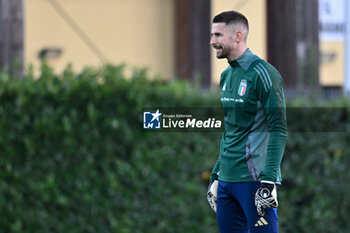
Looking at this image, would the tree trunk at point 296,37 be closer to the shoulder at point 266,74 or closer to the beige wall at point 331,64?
the beige wall at point 331,64

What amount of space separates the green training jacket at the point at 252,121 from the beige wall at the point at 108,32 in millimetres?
7116

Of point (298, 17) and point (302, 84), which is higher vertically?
point (298, 17)

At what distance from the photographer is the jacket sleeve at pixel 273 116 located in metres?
4.47

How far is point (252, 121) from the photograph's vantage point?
15.3 ft

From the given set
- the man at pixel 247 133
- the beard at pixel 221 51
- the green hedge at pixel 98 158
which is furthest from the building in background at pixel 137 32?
the beard at pixel 221 51

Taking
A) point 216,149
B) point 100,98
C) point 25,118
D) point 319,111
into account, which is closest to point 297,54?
point 319,111

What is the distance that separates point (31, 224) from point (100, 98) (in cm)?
153

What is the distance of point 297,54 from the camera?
10086mm

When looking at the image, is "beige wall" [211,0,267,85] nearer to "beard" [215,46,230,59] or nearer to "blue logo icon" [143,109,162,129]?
"blue logo icon" [143,109,162,129]

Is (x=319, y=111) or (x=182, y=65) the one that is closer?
(x=319, y=111)

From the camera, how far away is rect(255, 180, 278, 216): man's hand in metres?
4.48

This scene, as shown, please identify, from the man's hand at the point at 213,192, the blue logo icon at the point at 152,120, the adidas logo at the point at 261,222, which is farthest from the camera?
the blue logo icon at the point at 152,120

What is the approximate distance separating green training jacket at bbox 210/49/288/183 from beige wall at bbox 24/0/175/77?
712 cm

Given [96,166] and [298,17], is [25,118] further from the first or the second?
[298,17]
